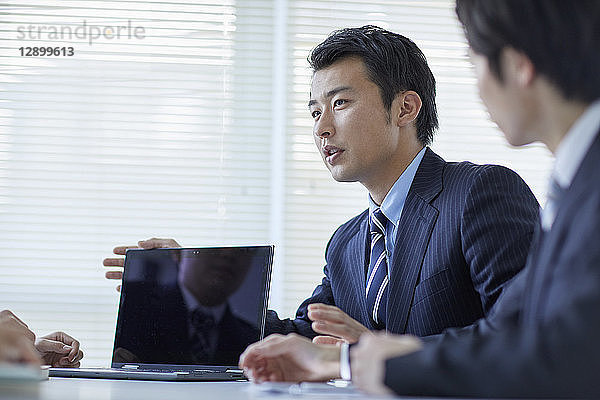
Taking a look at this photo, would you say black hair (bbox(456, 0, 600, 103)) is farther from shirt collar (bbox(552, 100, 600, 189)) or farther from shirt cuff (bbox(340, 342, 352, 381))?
shirt cuff (bbox(340, 342, 352, 381))

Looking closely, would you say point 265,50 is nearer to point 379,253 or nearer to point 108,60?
point 108,60

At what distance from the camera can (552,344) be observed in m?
0.74

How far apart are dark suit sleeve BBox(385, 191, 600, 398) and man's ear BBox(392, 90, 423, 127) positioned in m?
1.19

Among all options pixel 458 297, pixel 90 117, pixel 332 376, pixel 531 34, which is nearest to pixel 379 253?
pixel 458 297

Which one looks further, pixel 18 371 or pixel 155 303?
pixel 155 303

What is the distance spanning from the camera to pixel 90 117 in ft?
9.21

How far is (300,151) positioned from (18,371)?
2.06 meters

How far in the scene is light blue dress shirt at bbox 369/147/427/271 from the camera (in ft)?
6.10

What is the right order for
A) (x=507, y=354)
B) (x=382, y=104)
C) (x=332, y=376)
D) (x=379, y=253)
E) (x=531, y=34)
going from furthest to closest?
(x=382, y=104) < (x=379, y=253) < (x=332, y=376) < (x=531, y=34) < (x=507, y=354)

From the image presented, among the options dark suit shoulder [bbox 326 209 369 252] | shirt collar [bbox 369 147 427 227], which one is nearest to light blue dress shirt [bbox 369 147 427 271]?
shirt collar [bbox 369 147 427 227]

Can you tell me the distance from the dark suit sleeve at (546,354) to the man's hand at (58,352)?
111 cm

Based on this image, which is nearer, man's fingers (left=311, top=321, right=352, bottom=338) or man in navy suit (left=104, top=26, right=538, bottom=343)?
man's fingers (left=311, top=321, right=352, bottom=338)

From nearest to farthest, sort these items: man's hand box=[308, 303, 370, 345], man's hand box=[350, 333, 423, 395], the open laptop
Result: man's hand box=[350, 333, 423, 395]
man's hand box=[308, 303, 370, 345]
the open laptop

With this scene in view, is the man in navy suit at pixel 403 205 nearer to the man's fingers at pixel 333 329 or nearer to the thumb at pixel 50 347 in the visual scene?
the man's fingers at pixel 333 329
